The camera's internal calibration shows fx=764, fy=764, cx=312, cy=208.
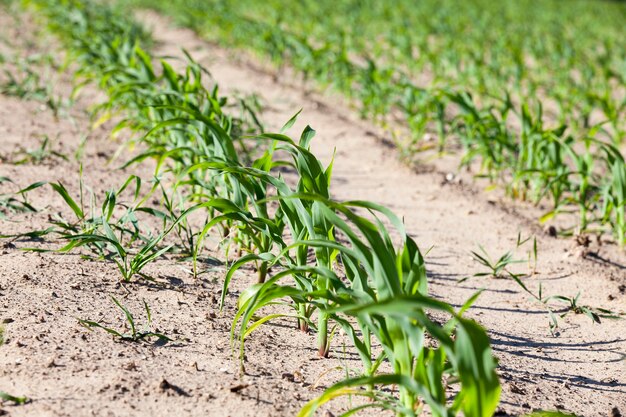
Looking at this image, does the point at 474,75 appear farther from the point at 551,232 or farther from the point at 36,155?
the point at 36,155

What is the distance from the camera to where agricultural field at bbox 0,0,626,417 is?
2047 millimetres

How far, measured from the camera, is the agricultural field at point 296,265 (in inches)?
80.6

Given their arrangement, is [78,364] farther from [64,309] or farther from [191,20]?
[191,20]

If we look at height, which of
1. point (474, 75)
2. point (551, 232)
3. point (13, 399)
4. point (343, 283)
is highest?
point (474, 75)

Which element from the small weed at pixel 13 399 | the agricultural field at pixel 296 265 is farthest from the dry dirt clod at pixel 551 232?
the small weed at pixel 13 399

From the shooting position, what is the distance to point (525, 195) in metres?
4.50

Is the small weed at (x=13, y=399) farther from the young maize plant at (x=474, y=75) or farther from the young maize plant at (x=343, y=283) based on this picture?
the young maize plant at (x=474, y=75)

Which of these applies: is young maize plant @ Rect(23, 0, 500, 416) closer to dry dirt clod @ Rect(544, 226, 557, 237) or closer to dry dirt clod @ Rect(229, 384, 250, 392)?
dry dirt clod @ Rect(229, 384, 250, 392)

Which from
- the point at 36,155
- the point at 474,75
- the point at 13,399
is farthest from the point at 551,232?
the point at 474,75

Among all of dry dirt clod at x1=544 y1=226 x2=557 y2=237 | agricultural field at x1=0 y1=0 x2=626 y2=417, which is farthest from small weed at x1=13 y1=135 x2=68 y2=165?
dry dirt clod at x1=544 y1=226 x2=557 y2=237

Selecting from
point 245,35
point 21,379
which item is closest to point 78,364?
point 21,379

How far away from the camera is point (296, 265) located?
8.48 ft

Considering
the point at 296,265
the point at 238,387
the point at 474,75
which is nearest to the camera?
the point at 238,387

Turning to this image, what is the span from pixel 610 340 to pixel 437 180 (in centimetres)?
201
